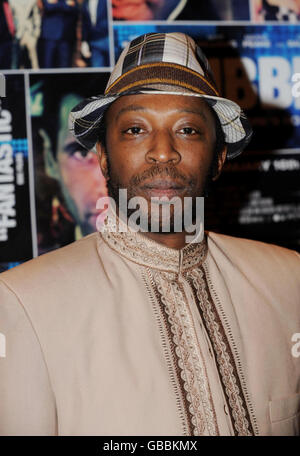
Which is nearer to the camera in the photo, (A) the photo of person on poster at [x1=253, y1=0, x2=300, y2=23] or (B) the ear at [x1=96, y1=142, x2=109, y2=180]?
(B) the ear at [x1=96, y1=142, x2=109, y2=180]

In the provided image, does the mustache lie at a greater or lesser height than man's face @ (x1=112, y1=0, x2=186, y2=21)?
lesser

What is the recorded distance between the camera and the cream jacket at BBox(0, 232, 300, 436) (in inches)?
44.9

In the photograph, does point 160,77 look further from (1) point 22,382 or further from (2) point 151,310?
(1) point 22,382

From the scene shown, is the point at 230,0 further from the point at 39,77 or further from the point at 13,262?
the point at 13,262

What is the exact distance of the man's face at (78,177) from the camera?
2.23 metres

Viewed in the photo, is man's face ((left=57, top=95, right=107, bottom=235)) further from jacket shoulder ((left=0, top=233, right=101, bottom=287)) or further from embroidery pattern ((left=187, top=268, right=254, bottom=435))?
embroidery pattern ((left=187, top=268, right=254, bottom=435))

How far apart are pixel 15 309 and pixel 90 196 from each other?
115 centimetres

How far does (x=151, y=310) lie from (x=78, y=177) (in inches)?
44.1

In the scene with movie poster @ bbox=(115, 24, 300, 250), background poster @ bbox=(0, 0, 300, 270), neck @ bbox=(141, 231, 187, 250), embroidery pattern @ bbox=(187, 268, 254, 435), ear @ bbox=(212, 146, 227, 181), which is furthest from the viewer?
movie poster @ bbox=(115, 24, 300, 250)

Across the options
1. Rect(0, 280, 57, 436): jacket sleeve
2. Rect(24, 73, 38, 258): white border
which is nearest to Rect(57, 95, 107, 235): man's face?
Rect(24, 73, 38, 258): white border

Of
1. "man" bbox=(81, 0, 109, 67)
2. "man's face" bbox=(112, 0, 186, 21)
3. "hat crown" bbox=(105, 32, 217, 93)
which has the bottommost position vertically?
"hat crown" bbox=(105, 32, 217, 93)

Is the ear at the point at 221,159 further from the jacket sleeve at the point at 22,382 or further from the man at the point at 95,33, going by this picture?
the man at the point at 95,33

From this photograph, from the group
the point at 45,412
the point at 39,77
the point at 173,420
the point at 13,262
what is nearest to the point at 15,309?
the point at 45,412

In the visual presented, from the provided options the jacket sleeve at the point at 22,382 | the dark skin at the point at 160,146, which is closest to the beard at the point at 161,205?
the dark skin at the point at 160,146
